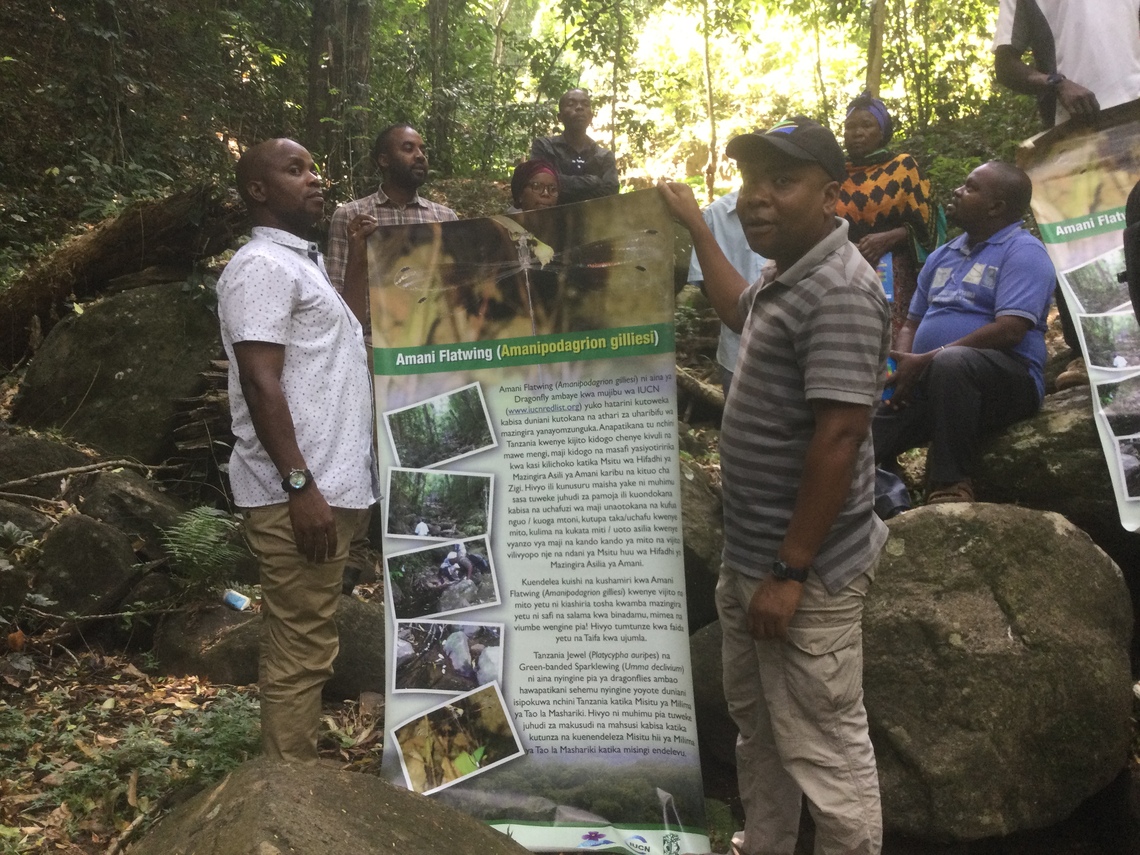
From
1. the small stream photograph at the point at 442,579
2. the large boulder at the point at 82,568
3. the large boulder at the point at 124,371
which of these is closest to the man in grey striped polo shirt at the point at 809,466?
the small stream photograph at the point at 442,579

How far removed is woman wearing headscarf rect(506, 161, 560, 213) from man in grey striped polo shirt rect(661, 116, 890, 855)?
2.16 metres

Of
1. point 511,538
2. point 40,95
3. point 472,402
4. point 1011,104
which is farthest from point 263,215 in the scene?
point 1011,104

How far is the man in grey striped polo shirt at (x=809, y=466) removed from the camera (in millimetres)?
2328

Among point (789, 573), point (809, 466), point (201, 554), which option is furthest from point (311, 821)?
point (201, 554)

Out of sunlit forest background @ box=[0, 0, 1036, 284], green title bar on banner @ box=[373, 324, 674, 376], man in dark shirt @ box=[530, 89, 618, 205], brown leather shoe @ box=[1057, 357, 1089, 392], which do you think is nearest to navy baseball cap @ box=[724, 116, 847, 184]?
green title bar on banner @ box=[373, 324, 674, 376]

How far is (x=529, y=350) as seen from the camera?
324 cm

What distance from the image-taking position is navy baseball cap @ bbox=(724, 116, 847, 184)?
7.87 feet

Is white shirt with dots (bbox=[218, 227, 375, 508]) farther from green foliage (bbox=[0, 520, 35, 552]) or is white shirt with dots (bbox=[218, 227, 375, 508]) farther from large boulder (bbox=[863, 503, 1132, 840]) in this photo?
green foliage (bbox=[0, 520, 35, 552])

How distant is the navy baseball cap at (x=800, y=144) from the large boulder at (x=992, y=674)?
165 cm

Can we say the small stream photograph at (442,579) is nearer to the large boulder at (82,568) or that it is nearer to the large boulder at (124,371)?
the large boulder at (82,568)

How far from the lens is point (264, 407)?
111 inches

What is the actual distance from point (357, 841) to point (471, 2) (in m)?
14.2

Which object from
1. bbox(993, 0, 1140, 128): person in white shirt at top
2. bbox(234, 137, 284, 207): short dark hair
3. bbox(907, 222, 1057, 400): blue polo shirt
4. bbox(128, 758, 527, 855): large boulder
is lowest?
bbox(128, 758, 527, 855): large boulder

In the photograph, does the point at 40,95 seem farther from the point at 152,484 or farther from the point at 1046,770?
the point at 1046,770
